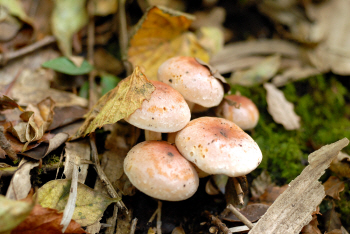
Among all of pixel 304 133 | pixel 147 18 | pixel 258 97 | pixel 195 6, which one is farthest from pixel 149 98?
pixel 195 6

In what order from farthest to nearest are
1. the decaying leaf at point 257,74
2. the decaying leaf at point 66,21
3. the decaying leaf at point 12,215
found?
the decaying leaf at point 257,74, the decaying leaf at point 66,21, the decaying leaf at point 12,215

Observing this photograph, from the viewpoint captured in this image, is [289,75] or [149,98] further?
[289,75]

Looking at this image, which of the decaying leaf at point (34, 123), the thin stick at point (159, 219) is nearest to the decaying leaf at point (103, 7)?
the decaying leaf at point (34, 123)

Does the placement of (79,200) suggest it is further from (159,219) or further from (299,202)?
(299,202)

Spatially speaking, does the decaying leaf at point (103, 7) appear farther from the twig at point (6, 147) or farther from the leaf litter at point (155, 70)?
the twig at point (6, 147)

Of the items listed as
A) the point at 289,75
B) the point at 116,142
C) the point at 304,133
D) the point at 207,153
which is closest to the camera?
the point at 207,153

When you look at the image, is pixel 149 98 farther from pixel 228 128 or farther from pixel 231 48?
pixel 231 48

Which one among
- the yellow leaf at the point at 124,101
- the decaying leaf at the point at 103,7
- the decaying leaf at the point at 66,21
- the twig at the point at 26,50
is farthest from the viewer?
the decaying leaf at the point at 103,7
